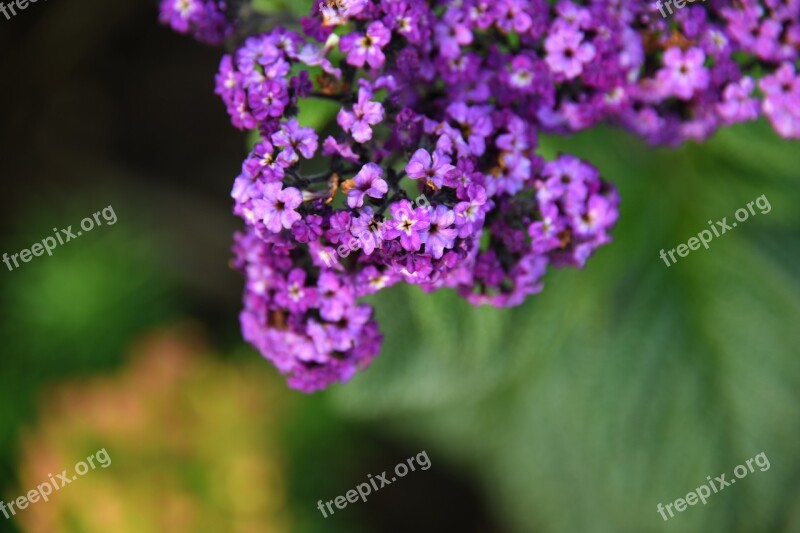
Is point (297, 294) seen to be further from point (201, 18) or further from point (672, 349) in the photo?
point (672, 349)

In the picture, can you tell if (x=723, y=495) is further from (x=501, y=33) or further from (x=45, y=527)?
(x=45, y=527)


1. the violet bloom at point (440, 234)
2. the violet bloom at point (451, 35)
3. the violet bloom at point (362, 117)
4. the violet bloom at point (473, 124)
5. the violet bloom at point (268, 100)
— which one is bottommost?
A: the violet bloom at point (440, 234)

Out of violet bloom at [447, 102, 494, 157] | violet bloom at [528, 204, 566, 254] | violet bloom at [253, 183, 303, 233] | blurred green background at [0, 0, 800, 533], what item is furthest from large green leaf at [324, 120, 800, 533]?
violet bloom at [253, 183, 303, 233]

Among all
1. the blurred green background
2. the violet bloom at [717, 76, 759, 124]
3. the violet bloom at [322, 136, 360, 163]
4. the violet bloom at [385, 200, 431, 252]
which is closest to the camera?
the violet bloom at [385, 200, 431, 252]

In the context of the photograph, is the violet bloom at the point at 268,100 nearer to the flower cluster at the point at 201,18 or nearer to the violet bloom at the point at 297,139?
the violet bloom at the point at 297,139

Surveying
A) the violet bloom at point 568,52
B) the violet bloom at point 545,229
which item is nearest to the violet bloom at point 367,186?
the violet bloom at point 545,229

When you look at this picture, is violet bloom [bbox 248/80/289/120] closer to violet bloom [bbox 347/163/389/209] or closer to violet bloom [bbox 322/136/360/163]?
violet bloom [bbox 322/136/360/163]

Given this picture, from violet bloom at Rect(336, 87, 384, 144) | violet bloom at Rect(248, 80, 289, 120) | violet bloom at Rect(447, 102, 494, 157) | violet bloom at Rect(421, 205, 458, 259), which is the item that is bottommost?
violet bloom at Rect(421, 205, 458, 259)
